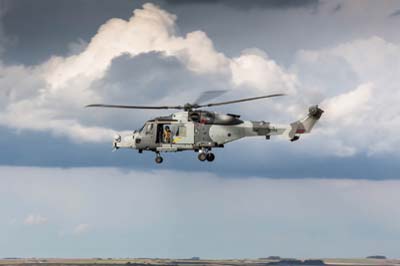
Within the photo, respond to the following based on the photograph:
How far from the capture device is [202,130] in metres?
115

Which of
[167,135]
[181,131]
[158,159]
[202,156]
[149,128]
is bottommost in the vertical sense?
[202,156]

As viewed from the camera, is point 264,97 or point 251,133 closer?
point 264,97

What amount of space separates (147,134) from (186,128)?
660 centimetres

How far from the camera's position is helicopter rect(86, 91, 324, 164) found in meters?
113

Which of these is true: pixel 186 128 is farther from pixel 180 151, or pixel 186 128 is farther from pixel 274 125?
pixel 274 125

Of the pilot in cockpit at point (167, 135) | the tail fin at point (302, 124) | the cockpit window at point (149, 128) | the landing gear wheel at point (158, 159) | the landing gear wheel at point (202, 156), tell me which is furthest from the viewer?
the cockpit window at point (149, 128)

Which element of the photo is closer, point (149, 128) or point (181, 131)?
point (181, 131)

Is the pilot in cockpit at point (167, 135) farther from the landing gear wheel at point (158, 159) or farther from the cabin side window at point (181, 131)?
the landing gear wheel at point (158, 159)

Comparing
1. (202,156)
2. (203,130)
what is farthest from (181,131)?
(202,156)

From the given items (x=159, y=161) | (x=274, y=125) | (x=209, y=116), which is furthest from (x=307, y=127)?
(x=159, y=161)

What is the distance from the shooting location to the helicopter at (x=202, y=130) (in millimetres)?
112750

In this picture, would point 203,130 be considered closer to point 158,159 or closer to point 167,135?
point 167,135

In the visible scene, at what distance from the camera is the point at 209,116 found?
114750 millimetres

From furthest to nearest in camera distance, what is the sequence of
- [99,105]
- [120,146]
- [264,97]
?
[120,146]
[99,105]
[264,97]
